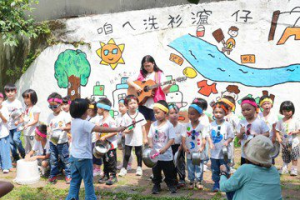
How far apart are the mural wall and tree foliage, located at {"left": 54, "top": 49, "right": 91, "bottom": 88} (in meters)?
0.03

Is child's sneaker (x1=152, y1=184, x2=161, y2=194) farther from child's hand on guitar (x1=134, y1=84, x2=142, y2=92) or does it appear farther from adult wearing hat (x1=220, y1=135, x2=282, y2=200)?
adult wearing hat (x1=220, y1=135, x2=282, y2=200)

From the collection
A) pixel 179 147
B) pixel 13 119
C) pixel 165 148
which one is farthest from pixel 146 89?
pixel 13 119

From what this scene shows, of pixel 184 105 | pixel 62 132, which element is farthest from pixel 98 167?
pixel 184 105

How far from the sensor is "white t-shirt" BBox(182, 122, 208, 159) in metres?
5.37

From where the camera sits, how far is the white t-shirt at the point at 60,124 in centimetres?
595

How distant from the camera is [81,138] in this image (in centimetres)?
474

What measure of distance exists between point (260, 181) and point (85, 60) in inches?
288

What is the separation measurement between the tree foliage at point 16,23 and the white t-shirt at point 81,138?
5545 mm

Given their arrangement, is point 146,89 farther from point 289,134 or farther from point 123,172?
point 289,134

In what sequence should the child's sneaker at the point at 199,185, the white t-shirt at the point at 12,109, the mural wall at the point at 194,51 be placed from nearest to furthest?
1. the child's sneaker at the point at 199,185
2. the white t-shirt at the point at 12,109
3. the mural wall at the point at 194,51

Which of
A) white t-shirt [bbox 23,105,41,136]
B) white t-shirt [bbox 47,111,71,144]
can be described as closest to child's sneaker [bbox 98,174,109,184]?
white t-shirt [bbox 47,111,71,144]

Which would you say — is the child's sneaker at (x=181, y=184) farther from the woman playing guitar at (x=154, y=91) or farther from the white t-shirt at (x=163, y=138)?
the woman playing guitar at (x=154, y=91)

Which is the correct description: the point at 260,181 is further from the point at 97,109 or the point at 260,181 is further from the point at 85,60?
the point at 85,60

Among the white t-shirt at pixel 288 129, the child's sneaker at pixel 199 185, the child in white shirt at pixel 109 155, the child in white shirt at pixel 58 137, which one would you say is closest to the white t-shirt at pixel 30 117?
the child in white shirt at pixel 58 137
